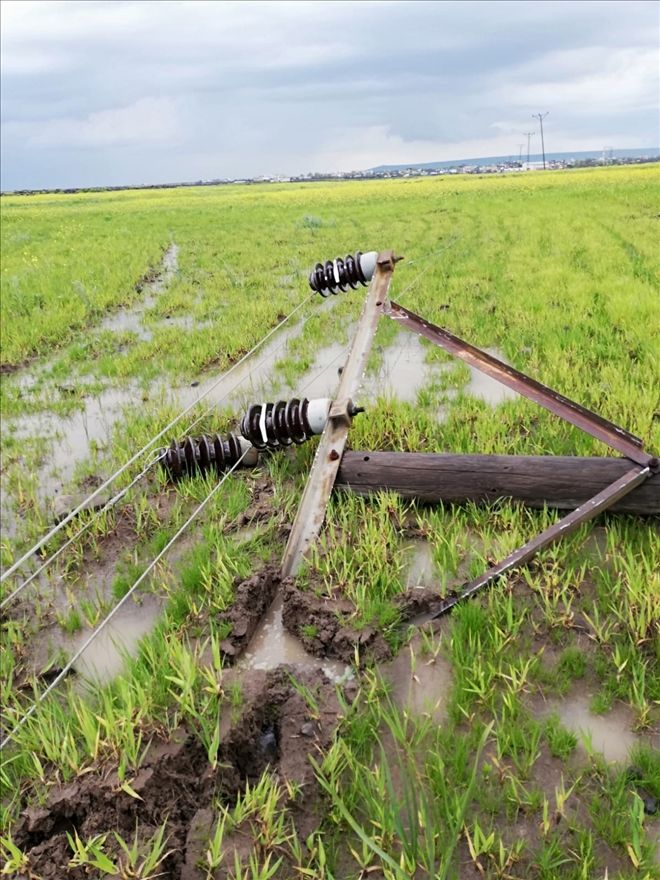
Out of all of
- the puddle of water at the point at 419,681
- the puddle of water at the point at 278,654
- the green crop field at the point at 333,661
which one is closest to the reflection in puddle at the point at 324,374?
the green crop field at the point at 333,661

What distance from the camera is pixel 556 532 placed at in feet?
10.3

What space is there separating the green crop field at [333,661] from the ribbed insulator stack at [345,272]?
1050 mm

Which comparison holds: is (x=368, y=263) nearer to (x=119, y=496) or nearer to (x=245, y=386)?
(x=245, y=386)

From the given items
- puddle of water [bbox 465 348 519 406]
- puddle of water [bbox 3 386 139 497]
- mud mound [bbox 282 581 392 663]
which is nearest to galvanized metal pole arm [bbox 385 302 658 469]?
puddle of water [bbox 465 348 519 406]

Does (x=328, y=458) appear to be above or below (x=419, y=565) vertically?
above

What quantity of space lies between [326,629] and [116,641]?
1.11 m

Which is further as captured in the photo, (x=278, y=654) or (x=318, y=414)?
(x=318, y=414)

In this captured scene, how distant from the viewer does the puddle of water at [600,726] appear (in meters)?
2.26

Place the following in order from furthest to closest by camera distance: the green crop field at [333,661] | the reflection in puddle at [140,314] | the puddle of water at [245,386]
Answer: the reflection in puddle at [140,314]
the puddle of water at [245,386]
the green crop field at [333,661]

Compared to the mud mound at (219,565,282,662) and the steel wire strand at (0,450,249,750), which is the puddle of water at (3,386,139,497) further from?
the mud mound at (219,565,282,662)

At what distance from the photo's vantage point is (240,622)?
3.06m

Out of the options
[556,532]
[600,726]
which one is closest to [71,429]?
[556,532]

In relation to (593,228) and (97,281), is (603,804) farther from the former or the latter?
(593,228)

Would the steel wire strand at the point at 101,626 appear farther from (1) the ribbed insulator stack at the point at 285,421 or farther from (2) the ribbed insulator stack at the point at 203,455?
(1) the ribbed insulator stack at the point at 285,421
